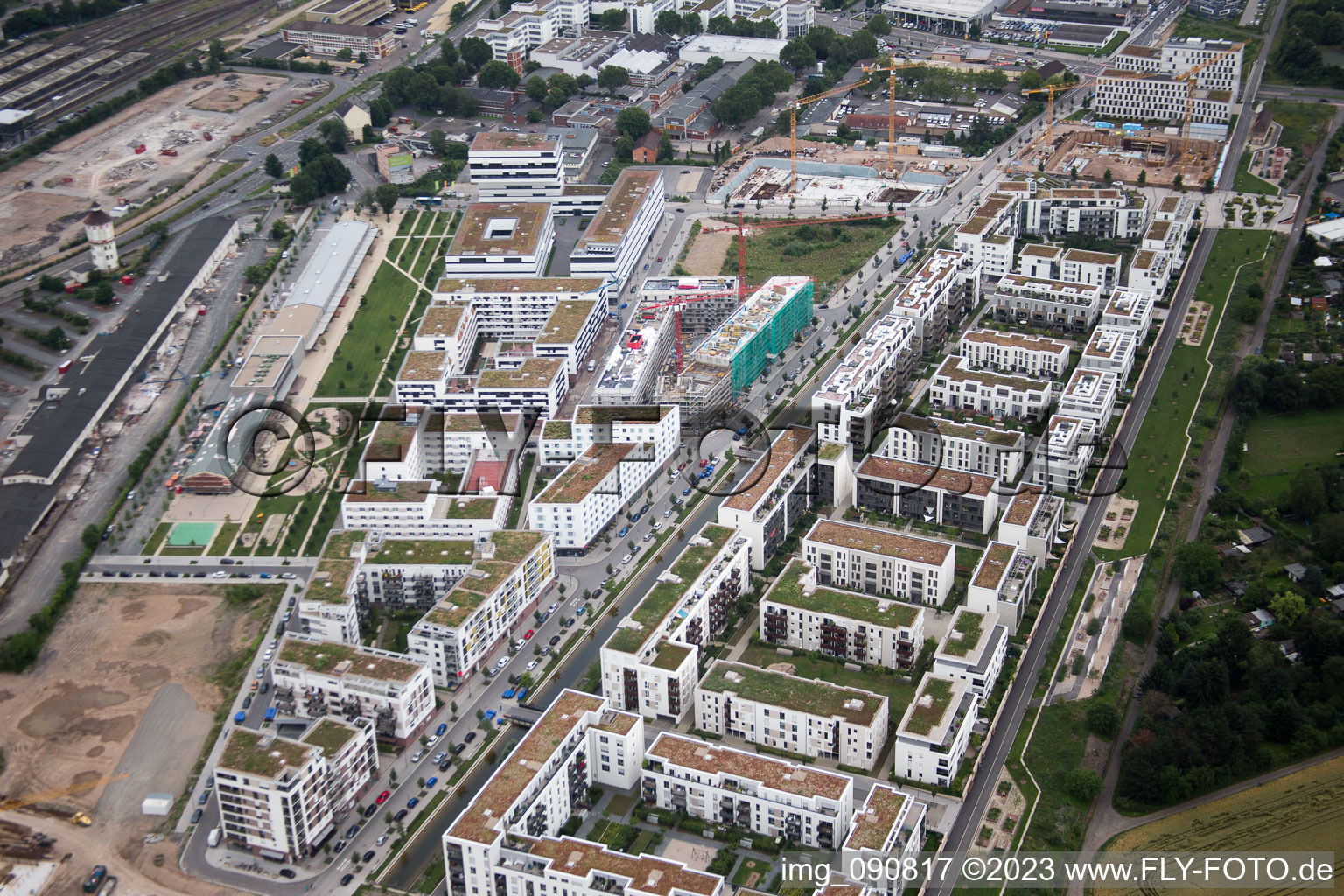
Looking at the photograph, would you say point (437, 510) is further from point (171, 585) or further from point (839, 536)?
point (839, 536)

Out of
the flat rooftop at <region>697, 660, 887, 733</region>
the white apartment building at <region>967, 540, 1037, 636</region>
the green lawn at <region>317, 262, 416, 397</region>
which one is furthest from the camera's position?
the green lawn at <region>317, 262, 416, 397</region>

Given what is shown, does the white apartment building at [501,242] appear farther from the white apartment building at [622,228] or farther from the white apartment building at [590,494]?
the white apartment building at [590,494]

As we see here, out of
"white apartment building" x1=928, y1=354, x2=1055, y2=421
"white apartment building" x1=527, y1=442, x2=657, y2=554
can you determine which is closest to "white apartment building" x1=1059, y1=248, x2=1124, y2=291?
"white apartment building" x1=928, y1=354, x2=1055, y2=421

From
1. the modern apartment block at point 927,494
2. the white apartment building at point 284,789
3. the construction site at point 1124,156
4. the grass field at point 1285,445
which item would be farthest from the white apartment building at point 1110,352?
the white apartment building at point 284,789

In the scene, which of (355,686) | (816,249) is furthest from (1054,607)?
(816,249)

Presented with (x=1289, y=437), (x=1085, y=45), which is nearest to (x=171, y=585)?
(x=1289, y=437)

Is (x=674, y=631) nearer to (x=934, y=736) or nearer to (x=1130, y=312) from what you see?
(x=934, y=736)

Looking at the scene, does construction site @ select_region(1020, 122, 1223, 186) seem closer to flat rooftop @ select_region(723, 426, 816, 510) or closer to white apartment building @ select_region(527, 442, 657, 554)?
flat rooftop @ select_region(723, 426, 816, 510)
